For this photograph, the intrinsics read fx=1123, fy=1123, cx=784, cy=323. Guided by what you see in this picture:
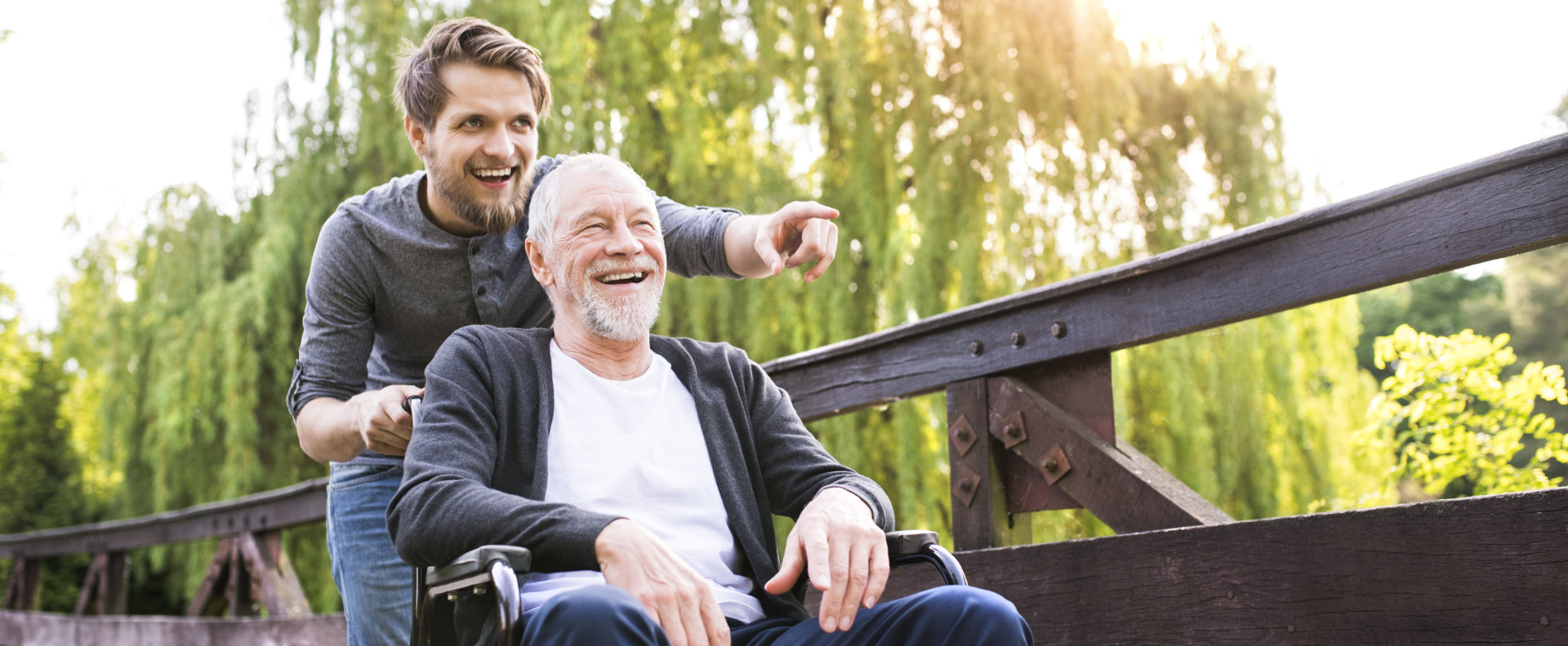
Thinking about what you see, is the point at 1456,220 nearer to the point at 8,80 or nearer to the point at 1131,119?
the point at 1131,119

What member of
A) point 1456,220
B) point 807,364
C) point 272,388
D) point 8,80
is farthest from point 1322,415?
point 8,80

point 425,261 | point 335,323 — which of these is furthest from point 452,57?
point 335,323

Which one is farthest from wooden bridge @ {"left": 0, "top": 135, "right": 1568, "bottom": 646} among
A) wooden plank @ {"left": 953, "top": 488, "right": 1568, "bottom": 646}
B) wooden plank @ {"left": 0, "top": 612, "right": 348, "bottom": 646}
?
wooden plank @ {"left": 0, "top": 612, "right": 348, "bottom": 646}

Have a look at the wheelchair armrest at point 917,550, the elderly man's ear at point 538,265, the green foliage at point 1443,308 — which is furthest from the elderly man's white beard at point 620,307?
the green foliage at point 1443,308

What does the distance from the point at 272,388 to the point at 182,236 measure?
1.27 meters

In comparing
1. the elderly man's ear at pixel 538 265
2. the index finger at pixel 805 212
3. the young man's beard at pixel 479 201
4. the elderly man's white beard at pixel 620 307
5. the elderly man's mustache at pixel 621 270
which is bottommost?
the elderly man's white beard at pixel 620 307

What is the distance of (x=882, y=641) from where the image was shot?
4.34 ft

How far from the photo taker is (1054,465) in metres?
2.19

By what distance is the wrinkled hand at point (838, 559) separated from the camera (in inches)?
51.5

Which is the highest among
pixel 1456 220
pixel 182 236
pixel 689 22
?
pixel 689 22

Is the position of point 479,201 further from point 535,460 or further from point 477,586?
point 477,586

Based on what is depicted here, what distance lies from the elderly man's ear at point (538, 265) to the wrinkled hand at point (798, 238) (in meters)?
0.32

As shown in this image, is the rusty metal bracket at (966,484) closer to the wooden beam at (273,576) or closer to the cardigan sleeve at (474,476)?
the cardigan sleeve at (474,476)

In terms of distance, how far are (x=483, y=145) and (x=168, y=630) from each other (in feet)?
13.3
